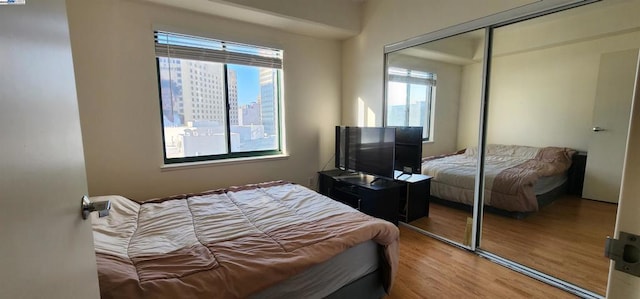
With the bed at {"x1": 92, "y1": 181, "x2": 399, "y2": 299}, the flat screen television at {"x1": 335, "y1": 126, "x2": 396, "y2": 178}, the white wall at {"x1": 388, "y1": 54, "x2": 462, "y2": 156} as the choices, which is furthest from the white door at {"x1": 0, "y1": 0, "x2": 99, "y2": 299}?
the white wall at {"x1": 388, "y1": 54, "x2": 462, "y2": 156}

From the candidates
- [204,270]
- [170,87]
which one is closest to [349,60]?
[170,87]

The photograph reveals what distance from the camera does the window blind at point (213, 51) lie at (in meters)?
2.72

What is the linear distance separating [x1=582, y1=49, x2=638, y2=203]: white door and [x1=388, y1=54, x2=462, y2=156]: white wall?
1212mm

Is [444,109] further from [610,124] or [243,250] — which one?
[243,250]

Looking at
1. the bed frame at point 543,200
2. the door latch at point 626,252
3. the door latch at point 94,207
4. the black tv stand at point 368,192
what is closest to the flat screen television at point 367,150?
the black tv stand at point 368,192

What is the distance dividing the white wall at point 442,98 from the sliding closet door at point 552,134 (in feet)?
1.53

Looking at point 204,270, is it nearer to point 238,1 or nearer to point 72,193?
point 72,193

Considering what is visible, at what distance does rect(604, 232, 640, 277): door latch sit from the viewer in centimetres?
52

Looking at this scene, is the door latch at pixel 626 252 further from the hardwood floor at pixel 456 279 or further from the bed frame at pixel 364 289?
the hardwood floor at pixel 456 279

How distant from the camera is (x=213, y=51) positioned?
2957 millimetres

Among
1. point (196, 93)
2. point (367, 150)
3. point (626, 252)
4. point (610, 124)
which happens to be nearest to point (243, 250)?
point (626, 252)

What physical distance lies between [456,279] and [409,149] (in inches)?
55.5

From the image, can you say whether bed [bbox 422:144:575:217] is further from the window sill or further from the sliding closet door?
the window sill

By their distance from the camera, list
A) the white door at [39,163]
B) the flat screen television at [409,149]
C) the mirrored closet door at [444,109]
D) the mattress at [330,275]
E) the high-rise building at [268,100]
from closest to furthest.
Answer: the white door at [39,163], the mattress at [330,275], the mirrored closet door at [444,109], the flat screen television at [409,149], the high-rise building at [268,100]
